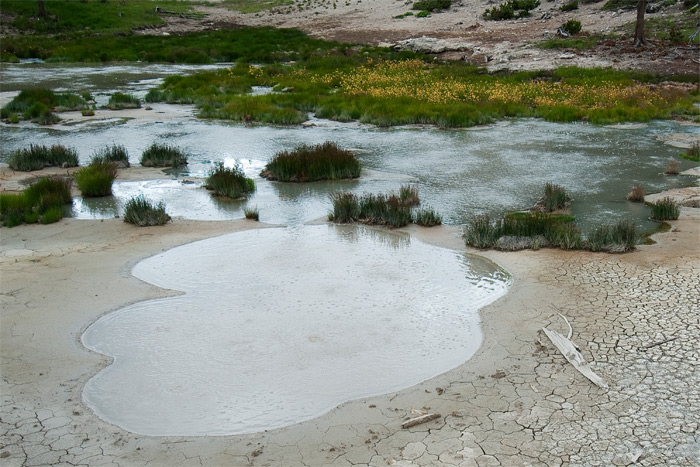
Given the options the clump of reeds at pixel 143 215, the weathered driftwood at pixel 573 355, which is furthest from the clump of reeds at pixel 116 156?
the weathered driftwood at pixel 573 355

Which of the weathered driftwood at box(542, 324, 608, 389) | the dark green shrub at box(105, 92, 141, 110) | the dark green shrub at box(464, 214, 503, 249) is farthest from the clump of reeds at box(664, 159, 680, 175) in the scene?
the dark green shrub at box(105, 92, 141, 110)

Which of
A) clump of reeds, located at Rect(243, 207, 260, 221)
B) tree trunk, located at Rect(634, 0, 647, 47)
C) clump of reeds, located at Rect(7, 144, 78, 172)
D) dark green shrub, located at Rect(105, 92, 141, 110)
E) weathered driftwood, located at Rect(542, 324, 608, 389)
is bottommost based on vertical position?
weathered driftwood, located at Rect(542, 324, 608, 389)

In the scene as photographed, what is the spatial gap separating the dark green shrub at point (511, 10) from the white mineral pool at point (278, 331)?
39.2 metres

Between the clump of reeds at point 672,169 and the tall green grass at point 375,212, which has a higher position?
the tall green grass at point 375,212

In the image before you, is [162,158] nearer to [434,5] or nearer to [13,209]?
[13,209]

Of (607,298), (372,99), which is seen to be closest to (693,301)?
(607,298)

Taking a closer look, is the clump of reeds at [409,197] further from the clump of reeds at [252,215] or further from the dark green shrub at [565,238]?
the dark green shrub at [565,238]

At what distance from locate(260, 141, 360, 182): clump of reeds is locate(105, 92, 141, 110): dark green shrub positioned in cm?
1178

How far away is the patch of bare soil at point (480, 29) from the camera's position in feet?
107

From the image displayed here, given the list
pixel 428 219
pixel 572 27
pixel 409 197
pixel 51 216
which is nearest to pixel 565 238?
pixel 428 219

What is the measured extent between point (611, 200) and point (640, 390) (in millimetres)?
7958

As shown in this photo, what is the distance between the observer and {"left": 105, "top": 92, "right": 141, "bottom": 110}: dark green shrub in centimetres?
2527

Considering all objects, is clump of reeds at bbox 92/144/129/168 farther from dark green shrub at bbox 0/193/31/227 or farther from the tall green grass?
the tall green grass

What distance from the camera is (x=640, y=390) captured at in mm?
6305
